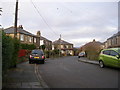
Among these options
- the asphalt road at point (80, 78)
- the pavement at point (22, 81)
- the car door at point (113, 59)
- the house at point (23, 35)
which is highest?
the house at point (23, 35)

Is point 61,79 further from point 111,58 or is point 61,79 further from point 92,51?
point 92,51

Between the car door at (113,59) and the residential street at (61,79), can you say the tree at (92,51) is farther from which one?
the residential street at (61,79)

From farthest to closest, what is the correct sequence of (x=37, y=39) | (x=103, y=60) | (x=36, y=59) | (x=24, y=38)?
1. (x=37, y=39)
2. (x=24, y=38)
3. (x=36, y=59)
4. (x=103, y=60)

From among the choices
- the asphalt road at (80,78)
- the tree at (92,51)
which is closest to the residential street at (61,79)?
the asphalt road at (80,78)

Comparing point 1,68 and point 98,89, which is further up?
point 1,68

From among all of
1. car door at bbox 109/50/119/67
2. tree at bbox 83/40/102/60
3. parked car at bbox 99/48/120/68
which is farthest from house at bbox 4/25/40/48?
car door at bbox 109/50/119/67

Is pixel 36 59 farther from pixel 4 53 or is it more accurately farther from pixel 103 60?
pixel 4 53

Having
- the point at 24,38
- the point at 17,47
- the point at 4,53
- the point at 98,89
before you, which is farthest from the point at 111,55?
the point at 24,38

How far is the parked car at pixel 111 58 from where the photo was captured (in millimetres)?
10477

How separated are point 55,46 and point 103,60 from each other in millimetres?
62620

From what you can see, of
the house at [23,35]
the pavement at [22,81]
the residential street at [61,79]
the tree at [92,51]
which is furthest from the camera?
the house at [23,35]

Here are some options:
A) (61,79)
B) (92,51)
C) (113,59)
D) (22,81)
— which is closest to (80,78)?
(61,79)

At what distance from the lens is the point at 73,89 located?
572 cm

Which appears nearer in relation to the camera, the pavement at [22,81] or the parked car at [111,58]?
the pavement at [22,81]
